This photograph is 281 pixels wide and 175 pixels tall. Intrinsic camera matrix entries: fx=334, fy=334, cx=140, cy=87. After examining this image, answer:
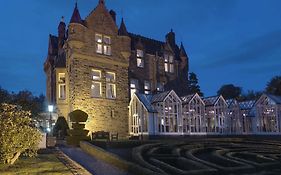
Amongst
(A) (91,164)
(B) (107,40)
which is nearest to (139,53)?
(B) (107,40)

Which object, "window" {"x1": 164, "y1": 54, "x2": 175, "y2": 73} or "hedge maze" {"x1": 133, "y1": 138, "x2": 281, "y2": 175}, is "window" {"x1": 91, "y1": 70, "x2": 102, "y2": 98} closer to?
"window" {"x1": 164, "y1": 54, "x2": 175, "y2": 73}

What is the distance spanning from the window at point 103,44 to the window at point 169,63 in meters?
8.59

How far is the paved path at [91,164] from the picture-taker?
Answer: 47.3 feet

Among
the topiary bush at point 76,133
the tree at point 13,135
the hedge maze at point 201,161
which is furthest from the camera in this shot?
the topiary bush at point 76,133

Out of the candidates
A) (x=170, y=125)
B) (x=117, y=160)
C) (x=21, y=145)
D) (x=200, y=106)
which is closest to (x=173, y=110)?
(x=170, y=125)

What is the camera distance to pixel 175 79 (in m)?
39.0

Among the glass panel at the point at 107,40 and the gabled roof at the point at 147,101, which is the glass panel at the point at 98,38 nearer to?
the glass panel at the point at 107,40

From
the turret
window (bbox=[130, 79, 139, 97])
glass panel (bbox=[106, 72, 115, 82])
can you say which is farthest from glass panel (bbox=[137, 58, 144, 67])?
the turret

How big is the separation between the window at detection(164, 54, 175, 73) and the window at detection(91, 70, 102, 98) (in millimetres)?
9968

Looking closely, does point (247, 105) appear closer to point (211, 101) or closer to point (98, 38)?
point (211, 101)

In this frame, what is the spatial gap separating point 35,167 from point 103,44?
19.3 metres

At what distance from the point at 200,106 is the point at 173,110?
3.49 meters

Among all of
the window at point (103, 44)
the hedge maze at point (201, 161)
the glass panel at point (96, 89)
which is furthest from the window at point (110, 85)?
the hedge maze at point (201, 161)

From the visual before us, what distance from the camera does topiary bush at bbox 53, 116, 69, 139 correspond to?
27.8 metres
